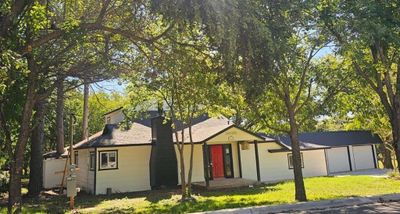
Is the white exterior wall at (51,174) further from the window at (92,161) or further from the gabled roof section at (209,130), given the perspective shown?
the gabled roof section at (209,130)

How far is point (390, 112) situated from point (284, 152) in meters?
13.0

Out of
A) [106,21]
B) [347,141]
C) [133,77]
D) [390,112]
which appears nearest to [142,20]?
[106,21]

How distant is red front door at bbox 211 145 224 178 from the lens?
80.5ft

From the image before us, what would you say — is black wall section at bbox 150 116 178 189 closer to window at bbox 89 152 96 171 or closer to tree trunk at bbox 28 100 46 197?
window at bbox 89 152 96 171

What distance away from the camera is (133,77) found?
50.4ft

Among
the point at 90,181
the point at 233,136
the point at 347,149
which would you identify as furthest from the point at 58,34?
the point at 347,149

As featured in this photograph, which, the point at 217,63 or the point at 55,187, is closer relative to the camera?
the point at 217,63

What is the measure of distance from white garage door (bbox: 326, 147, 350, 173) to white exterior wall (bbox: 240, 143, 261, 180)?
10749mm

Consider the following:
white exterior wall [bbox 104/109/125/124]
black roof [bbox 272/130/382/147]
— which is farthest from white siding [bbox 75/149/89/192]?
black roof [bbox 272/130/382/147]

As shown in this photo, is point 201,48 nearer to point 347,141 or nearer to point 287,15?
point 287,15

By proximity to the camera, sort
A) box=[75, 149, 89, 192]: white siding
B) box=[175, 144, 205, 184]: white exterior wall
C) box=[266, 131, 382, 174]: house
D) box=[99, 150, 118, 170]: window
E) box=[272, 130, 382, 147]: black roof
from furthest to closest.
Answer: box=[266, 131, 382, 174]: house < box=[272, 130, 382, 147]: black roof < box=[175, 144, 205, 184]: white exterior wall < box=[75, 149, 89, 192]: white siding < box=[99, 150, 118, 170]: window

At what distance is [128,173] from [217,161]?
590 cm

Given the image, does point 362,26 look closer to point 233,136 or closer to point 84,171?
point 233,136

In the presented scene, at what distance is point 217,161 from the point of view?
24.7 m
